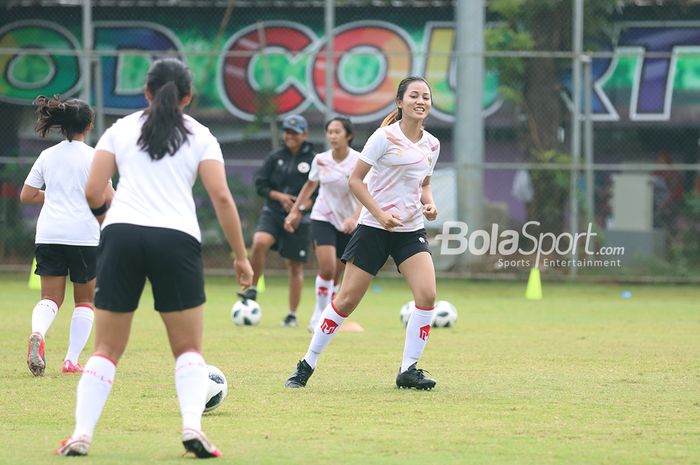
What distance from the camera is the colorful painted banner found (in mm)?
23000

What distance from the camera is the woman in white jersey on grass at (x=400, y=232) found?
8.83m

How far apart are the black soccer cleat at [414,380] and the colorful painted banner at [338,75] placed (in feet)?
46.4

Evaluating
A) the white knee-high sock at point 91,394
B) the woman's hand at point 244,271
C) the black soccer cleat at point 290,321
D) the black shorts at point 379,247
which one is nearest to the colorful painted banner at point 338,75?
the black soccer cleat at point 290,321

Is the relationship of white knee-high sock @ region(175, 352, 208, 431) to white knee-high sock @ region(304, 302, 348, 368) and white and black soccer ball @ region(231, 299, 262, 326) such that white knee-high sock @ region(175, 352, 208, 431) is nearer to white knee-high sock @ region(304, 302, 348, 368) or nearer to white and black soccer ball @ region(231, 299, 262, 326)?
white knee-high sock @ region(304, 302, 348, 368)

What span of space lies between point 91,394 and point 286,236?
846 cm

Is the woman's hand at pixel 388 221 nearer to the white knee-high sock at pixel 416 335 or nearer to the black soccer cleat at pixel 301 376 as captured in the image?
Answer: the white knee-high sock at pixel 416 335

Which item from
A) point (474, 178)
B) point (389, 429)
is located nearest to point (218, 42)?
point (474, 178)

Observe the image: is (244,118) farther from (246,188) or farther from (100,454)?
(100,454)

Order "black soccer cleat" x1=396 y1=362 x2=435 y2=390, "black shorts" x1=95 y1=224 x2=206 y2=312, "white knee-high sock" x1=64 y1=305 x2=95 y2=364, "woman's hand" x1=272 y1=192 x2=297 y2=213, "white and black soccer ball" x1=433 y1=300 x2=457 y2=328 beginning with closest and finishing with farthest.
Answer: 1. "black shorts" x1=95 y1=224 x2=206 y2=312
2. "black soccer cleat" x1=396 y1=362 x2=435 y2=390
3. "white knee-high sock" x1=64 y1=305 x2=95 y2=364
4. "white and black soccer ball" x1=433 y1=300 x2=457 y2=328
5. "woman's hand" x1=272 y1=192 x2=297 y2=213

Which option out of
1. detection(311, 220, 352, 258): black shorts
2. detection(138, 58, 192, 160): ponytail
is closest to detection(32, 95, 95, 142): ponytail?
detection(138, 58, 192, 160): ponytail

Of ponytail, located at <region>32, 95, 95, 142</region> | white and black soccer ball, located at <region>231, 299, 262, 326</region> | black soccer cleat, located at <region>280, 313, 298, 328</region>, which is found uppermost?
ponytail, located at <region>32, 95, 95, 142</region>

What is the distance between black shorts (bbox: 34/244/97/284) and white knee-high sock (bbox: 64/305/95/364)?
25 centimetres

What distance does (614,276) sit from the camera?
20781mm

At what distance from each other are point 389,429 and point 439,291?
513 inches
